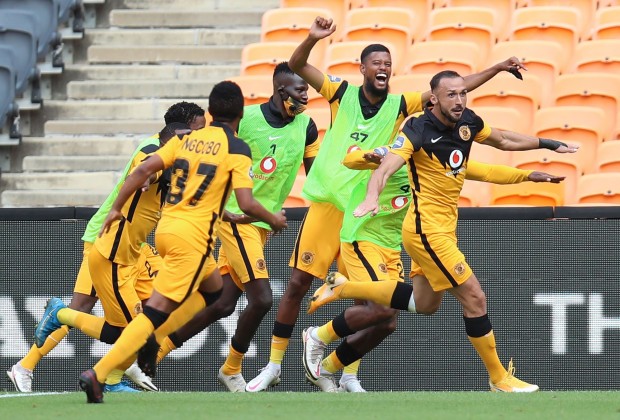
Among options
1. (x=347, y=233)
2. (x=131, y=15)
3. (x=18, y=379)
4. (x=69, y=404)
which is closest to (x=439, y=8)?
(x=131, y=15)

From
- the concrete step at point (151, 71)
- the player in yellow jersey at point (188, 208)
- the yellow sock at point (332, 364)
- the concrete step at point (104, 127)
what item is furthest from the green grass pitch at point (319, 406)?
the concrete step at point (151, 71)

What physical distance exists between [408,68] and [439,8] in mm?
1330

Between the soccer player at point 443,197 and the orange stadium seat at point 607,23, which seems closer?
the soccer player at point 443,197

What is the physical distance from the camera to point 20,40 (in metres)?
14.7

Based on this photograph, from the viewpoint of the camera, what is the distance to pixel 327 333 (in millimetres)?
9719

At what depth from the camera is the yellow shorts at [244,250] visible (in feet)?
31.7

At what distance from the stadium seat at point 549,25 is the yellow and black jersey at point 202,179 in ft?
22.3

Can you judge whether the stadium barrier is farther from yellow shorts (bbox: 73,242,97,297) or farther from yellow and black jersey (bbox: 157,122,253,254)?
yellow and black jersey (bbox: 157,122,253,254)

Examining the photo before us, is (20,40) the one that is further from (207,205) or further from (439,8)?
(207,205)

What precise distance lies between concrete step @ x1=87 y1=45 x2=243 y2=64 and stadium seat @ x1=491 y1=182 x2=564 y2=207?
450 centimetres

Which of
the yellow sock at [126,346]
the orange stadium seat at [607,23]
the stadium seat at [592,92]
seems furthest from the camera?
the orange stadium seat at [607,23]

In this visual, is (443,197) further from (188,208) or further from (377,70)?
(188,208)

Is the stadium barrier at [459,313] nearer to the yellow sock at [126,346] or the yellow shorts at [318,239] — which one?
the yellow shorts at [318,239]

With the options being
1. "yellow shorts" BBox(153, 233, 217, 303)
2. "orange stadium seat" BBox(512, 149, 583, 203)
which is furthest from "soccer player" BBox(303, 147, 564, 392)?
"orange stadium seat" BBox(512, 149, 583, 203)
